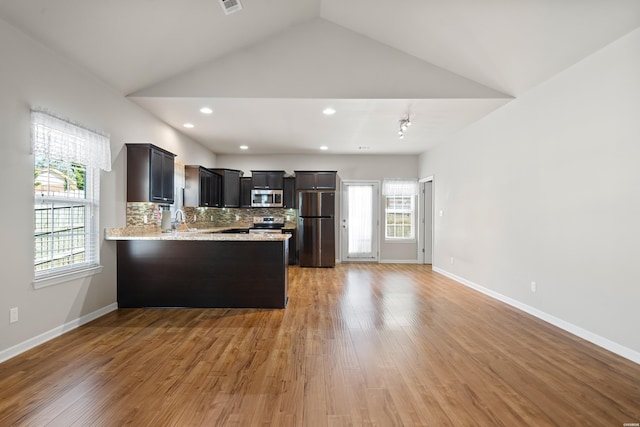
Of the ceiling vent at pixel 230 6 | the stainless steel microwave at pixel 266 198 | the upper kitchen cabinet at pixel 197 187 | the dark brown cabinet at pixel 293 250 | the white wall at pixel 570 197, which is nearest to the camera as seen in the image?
the white wall at pixel 570 197

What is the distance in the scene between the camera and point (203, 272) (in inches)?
153

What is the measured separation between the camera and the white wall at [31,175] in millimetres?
2527

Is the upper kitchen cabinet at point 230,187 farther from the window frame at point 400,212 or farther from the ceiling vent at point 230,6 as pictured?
the ceiling vent at point 230,6

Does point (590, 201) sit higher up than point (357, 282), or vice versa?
point (590, 201)

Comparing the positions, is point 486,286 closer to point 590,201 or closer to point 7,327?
point 590,201

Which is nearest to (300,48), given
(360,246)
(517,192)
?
(517,192)

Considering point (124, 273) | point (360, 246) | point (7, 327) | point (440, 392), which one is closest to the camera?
point (440, 392)

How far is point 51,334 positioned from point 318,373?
256 cm

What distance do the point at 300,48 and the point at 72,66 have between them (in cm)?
246

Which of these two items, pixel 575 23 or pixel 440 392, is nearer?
pixel 440 392

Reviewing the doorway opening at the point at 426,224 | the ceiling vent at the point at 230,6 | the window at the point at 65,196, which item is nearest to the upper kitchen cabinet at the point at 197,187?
the window at the point at 65,196

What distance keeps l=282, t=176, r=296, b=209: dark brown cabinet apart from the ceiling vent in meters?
4.31

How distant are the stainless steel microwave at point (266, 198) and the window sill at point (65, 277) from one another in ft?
13.3

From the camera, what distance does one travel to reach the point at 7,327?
8.29 feet
